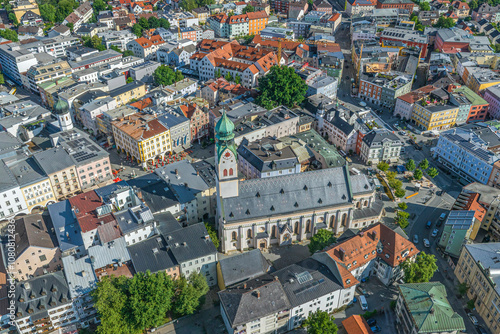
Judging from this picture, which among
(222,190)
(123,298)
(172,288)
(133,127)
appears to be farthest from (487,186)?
(133,127)

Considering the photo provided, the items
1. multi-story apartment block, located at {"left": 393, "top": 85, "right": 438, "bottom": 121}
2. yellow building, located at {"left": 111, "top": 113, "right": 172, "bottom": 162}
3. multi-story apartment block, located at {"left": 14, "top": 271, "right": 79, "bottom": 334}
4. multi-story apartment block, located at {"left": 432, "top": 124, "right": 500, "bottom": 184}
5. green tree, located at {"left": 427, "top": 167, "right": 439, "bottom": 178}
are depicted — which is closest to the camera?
multi-story apartment block, located at {"left": 14, "top": 271, "right": 79, "bottom": 334}

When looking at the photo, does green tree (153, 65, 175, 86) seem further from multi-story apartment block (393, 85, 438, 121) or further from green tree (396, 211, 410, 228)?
green tree (396, 211, 410, 228)

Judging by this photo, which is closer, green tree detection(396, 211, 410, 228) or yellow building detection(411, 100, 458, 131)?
green tree detection(396, 211, 410, 228)

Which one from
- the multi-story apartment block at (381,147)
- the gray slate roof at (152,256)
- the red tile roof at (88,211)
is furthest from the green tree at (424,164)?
the red tile roof at (88,211)

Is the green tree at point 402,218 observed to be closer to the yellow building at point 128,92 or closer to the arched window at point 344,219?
the arched window at point 344,219

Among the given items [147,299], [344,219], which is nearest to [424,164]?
[344,219]

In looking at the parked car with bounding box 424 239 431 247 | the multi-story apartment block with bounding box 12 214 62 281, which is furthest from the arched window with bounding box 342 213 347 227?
the multi-story apartment block with bounding box 12 214 62 281
